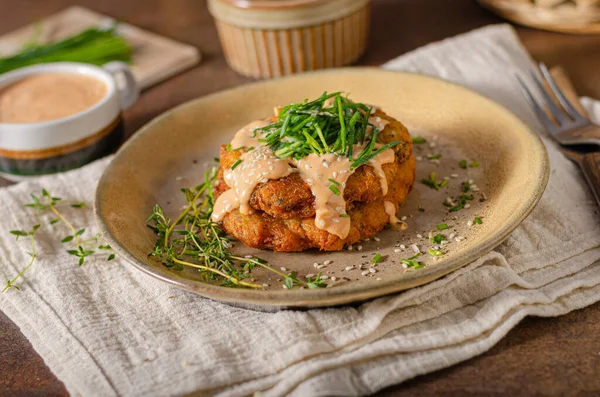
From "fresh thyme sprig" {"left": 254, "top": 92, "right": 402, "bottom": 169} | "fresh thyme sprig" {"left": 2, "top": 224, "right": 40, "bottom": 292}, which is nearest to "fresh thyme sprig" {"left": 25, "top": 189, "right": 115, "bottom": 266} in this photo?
"fresh thyme sprig" {"left": 2, "top": 224, "right": 40, "bottom": 292}

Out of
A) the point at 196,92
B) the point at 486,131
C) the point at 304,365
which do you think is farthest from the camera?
the point at 196,92

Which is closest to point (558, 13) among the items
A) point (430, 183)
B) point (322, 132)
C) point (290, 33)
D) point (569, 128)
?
point (569, 128)

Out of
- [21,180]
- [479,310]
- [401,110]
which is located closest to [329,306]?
[479,310]

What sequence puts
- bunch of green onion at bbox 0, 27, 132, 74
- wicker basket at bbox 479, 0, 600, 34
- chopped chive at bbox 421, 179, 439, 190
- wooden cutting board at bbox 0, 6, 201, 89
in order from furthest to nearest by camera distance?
wooden cutting board at bbox 0, 6, 201, 89 → bunch of green onion at bbox 0, 27, 132, 74 → wicker basket at bbox 479, 0, 600, 34 → chopped chive at bbox 421, 179, 439, 190

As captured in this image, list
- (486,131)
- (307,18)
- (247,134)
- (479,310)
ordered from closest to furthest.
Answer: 1. (479,310)
2. (247,134)
3. (486,131)
4. (307,18)

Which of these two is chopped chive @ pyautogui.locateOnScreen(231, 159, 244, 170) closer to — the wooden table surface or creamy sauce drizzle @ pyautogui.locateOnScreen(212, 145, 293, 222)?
creamy sauce drizzle @ pyautogui.locateOnScreen(212, 145, 293, 222)

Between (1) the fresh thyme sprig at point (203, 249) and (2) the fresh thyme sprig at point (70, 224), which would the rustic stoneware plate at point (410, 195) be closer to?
(1) the fresh thyme sprig at point (203, 249)

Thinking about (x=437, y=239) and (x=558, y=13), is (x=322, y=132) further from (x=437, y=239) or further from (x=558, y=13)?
(x=558, y=13)

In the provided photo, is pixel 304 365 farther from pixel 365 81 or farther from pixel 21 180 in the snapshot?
pixel 21 180
